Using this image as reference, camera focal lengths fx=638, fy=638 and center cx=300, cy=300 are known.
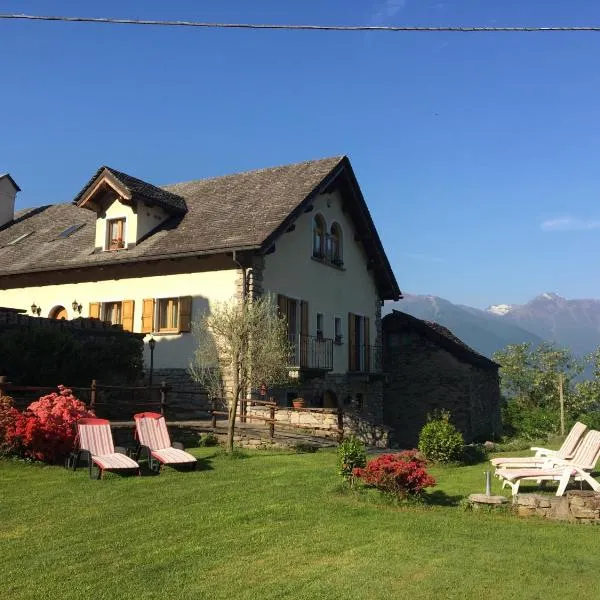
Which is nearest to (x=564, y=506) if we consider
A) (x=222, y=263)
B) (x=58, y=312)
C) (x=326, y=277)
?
(x=222, y=263)

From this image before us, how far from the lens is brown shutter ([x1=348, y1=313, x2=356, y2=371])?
2414 centimetres

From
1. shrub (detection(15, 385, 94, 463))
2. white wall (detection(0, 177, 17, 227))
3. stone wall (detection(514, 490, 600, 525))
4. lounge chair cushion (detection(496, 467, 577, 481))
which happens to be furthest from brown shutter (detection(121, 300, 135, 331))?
stone wall (detection(514, 490, 600, 525))

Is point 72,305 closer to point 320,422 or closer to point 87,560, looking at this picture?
point 320,422

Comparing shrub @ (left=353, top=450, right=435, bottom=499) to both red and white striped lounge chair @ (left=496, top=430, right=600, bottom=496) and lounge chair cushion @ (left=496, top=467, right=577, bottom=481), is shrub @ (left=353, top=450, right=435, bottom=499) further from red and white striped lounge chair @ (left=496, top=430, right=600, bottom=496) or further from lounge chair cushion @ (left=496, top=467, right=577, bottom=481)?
red and white striped lounge chair @ (left=496, top=430, right=600, bottom=496)

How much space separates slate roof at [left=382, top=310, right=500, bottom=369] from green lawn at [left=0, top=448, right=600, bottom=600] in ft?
50.4

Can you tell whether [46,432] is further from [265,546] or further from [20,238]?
[20,238]

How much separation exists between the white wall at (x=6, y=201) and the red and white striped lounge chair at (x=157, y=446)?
20.7 meters

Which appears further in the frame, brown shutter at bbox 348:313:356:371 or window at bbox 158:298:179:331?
brown shutter at bbox 348:313:356:371

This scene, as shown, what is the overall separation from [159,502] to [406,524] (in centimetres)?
334

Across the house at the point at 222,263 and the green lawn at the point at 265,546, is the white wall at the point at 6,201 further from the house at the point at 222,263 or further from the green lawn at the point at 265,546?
the green lawn at the point at 265,546

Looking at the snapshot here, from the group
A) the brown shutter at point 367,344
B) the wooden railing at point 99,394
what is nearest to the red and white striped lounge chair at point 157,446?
the wooden railing at point 99,394

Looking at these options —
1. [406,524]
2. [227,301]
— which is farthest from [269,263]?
[406,524]

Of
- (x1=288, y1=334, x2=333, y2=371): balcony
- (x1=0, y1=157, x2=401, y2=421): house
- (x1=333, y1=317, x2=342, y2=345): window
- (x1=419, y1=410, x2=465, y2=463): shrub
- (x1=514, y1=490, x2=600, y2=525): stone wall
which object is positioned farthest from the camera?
(x1=333, y1=317, x2=342, y2=345): window

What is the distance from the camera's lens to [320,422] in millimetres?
16141
